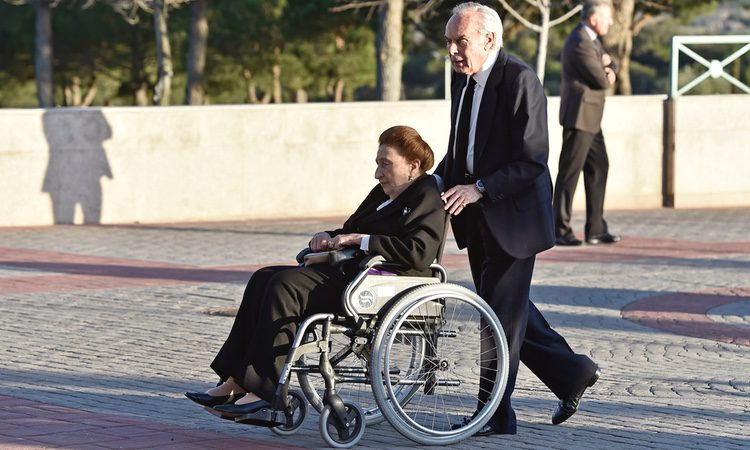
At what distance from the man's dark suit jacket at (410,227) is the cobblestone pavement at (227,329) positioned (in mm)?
702

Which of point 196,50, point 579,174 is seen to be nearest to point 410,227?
point 579,174

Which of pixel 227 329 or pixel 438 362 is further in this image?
pixel 227 329

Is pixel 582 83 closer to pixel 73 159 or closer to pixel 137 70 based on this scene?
pixel 73 159

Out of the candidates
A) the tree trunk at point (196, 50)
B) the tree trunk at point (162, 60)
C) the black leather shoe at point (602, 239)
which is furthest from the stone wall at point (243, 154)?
the tree trunk at point (196, 50)

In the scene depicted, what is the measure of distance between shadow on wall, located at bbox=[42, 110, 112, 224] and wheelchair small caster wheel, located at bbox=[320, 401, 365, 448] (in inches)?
338

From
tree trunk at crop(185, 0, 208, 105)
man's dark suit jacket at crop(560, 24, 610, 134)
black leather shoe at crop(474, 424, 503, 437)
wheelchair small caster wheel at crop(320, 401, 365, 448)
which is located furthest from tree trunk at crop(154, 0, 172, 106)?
wheelchair small caster wheel at crop(320, 401, 365, 448)

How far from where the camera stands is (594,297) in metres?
9.80

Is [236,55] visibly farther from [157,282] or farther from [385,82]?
[157,282]

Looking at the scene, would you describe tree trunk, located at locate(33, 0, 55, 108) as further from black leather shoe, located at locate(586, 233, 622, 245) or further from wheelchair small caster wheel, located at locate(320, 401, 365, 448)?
wheelchair small caster wheel, located at locate(320, 401, 365, 448)

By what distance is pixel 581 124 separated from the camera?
1216 centimetres

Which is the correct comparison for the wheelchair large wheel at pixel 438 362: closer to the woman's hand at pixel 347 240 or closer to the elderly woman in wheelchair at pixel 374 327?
the elderly woman in wheelchair at pixel 374 327

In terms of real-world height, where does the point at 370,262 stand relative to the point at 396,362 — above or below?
above

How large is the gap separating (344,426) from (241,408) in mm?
381

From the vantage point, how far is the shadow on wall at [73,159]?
13.7 meters
